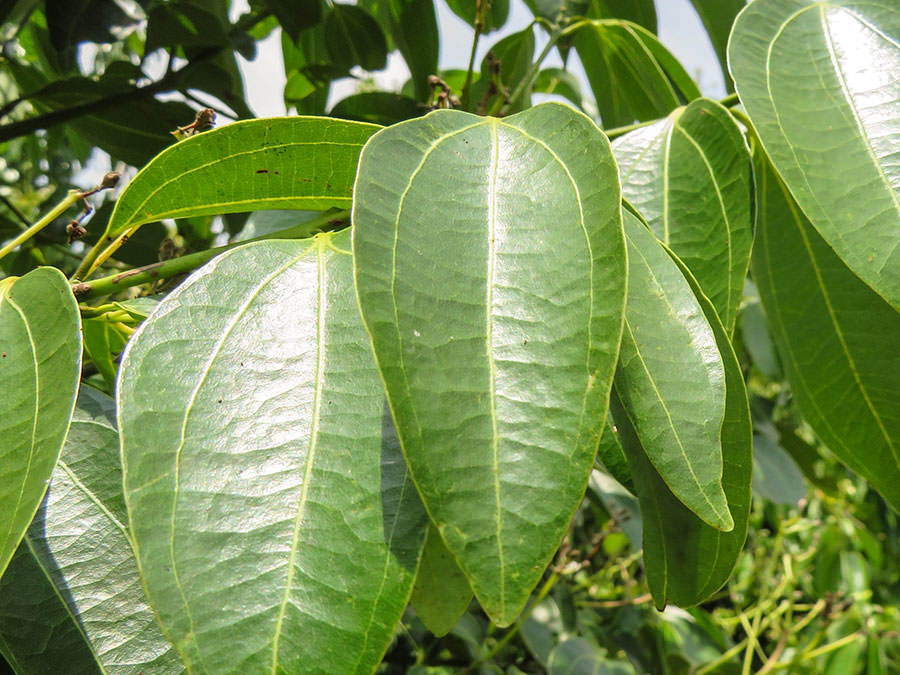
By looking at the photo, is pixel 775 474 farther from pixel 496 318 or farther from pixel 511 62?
pixel 496 318

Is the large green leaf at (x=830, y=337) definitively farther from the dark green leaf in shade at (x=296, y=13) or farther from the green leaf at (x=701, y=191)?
the dark green leaf in shade at (x=296, y=13)

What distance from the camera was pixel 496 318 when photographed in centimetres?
26

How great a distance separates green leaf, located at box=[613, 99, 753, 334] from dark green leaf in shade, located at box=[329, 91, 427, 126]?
0.36 meters

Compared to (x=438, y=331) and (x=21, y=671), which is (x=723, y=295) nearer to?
(x=438, y=331)

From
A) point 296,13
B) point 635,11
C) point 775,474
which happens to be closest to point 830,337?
point 635,11

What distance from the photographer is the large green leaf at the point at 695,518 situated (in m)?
0.32

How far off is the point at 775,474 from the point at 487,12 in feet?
2.94

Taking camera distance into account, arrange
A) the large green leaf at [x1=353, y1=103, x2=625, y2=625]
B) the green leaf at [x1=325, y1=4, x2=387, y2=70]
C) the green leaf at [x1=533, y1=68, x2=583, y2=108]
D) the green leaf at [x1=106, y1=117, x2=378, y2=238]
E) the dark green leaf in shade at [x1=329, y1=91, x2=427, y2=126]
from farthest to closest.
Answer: the green leaf at [x1=533, y1=68, x2=583, y2=108] < the green leaf at [x1=325, y1=4, x2=387, y2=70] < the dark green leaf in shade at [x1=329, y1=91, x2=427, y2=126] < the green leaf at [x1=106, y1=117, x2=378, y2=238] < the large green leaf at [x1=353, y1=103, x2=625, y2=625]

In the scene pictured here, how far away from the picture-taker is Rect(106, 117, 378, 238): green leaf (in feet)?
1.15

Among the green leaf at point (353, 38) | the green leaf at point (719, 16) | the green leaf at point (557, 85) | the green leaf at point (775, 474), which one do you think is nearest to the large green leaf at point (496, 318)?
the green leaf at point (719, 16)

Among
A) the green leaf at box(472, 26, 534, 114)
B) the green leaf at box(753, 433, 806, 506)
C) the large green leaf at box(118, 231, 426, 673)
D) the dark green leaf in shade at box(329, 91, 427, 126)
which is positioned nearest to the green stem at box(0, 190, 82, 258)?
the large green leaf at box(118, 231, 426, 673)

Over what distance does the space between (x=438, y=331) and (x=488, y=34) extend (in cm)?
76

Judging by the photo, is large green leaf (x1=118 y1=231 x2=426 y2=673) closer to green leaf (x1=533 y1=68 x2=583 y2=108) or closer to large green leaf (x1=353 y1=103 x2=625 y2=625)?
large green leaf (x1=353 y1=103 x2=625 y2=625)

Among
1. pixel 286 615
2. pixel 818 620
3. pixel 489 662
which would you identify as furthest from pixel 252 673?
pixel 818 620
